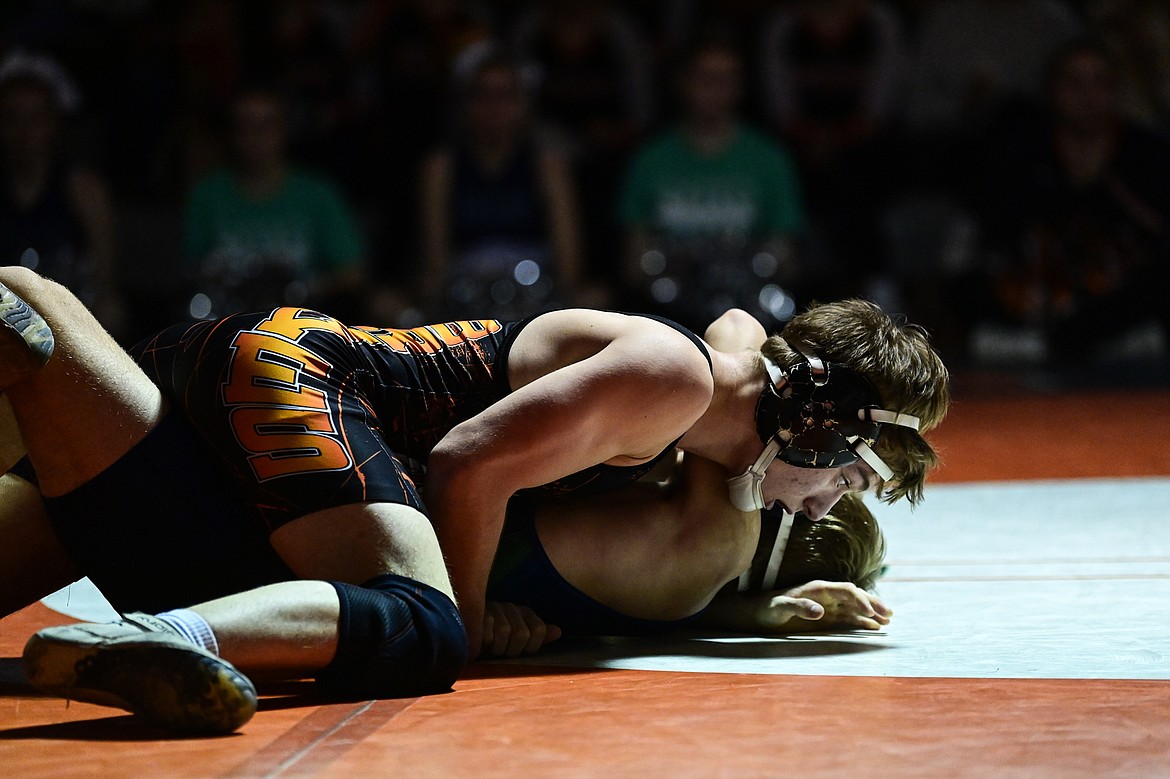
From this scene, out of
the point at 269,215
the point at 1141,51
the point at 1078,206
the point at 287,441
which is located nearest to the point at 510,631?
the point at 287,441

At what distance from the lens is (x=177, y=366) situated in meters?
2.03

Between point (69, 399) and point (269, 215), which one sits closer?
point (69, 399)

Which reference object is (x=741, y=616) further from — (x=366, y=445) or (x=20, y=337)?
(x=20, y=337)

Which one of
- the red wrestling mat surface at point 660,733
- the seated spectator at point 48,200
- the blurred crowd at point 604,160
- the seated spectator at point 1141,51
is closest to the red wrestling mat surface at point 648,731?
the red wrestling mat surface at point 660,733

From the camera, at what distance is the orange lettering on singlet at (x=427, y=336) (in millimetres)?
2154

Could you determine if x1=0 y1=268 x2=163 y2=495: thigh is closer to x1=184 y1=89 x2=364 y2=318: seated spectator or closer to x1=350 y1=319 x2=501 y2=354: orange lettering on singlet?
x1=350 y1=319 x2=501 y2=354: orange lettering on singlet

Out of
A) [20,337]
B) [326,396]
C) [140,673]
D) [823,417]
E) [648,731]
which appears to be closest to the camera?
[140,673]

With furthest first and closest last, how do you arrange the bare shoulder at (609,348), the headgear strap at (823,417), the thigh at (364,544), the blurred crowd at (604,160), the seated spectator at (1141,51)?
the seated spectator at (1141,51)
the blurred crowd at (604,160)
the headgear strap at (823,417)
the bare shoulder at (609,348)
the thigh at (364,544)

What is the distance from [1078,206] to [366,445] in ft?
15.4

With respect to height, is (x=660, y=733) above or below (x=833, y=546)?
below

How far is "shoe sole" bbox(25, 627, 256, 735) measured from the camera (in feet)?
5.08

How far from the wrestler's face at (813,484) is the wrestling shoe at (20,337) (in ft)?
3.44

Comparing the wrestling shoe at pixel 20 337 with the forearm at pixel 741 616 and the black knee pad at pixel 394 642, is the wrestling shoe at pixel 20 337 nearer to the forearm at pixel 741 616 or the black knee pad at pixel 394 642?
the black knee pad at pixel 394 642

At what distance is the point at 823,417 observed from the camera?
6.99 ft
